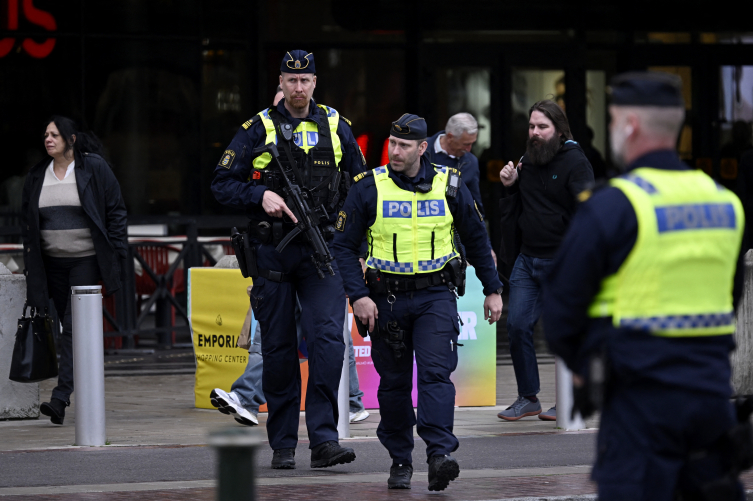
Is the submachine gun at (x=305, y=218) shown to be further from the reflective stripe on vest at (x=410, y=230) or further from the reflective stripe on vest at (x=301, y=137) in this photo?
the reflective stripe on vest at (x=410, y=230)

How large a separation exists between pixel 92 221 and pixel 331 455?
9.01ft

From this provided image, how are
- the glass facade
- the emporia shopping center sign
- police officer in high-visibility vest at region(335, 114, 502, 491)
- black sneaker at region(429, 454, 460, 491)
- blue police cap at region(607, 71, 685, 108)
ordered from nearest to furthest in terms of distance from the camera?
blue police cap at region(607, 71, 685, 108) → black sneaker at region(429, 454, 460, 491) → police officer in high-visibility vest at region(335, 114, 502, 491) → the emporia shopping center sign → the glass facade

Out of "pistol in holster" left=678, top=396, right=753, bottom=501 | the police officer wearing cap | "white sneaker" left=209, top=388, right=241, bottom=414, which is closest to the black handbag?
"white sneaker" left=209, top=388, right=241, bottom=414

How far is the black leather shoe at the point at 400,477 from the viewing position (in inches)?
243

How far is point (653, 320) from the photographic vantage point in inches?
135

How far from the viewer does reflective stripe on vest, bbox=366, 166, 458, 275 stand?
623 centimetres

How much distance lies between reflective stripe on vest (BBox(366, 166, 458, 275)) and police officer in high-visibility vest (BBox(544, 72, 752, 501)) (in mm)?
2689

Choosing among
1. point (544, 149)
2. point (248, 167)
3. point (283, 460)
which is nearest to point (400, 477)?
point (283, 460)

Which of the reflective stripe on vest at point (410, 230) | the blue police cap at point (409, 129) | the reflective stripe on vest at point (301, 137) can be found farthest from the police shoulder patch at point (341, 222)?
the reflective stripe on vest at point (301, 137)

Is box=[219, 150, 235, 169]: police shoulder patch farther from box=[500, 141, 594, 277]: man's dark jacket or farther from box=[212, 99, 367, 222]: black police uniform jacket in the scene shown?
box=[500, 141, 594, 277]: man's dark jacket

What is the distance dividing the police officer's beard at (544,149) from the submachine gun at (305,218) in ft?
6.49

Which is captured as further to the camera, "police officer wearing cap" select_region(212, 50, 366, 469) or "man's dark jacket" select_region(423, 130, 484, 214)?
"man's dark jacket" select_region(423, 130, 484, 214)

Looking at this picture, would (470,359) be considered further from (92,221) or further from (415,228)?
(415,228)

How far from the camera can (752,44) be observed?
16.9m
